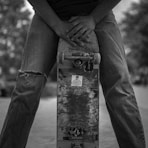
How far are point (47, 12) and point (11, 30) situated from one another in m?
28.0

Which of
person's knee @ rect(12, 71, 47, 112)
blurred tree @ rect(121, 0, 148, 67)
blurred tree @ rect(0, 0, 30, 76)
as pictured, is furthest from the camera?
blurred tree @ rect(121, 0, 148, 67)

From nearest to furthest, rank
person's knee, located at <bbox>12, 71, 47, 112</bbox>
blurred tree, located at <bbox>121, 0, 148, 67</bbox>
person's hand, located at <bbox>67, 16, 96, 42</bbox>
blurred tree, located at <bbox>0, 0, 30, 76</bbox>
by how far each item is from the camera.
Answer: person's knee, located at <bbox>12, 71, 47, 112</bbox>, person's hand, located at <bbox>67, 16, 96, 42</bbox>, blurred tree, located at <bbox>0, 0, 30, 76</bbox>, blurred tree, located at <bbox>121, 0, 148, 67</bbox>

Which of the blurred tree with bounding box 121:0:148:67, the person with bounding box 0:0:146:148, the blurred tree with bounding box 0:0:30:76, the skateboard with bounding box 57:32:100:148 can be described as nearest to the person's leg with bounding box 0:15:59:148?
the person with bounding box 0:0:146:148

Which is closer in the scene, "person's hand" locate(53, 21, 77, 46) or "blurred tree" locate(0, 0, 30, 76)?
"person's hand" locate(53, 21, 77, 46)

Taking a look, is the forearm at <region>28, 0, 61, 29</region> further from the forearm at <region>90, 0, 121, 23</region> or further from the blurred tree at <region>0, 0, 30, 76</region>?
the blurred tree at <region>0, 0, 30, 76</region>

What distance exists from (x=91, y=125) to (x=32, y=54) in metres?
0.67

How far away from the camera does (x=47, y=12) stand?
231cm

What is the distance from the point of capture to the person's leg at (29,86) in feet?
7.18

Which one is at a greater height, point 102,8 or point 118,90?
point 102,8

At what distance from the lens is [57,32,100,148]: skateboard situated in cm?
225

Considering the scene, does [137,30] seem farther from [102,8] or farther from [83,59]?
[83,59]

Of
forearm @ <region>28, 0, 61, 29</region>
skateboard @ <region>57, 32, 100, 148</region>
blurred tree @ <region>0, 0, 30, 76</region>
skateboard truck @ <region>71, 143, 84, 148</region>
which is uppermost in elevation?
blurred tree @ <region>0, 0, 30, 76</region>

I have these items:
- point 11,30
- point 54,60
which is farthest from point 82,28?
point 11,30

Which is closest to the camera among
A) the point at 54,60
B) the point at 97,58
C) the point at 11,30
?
the point at 97,58
